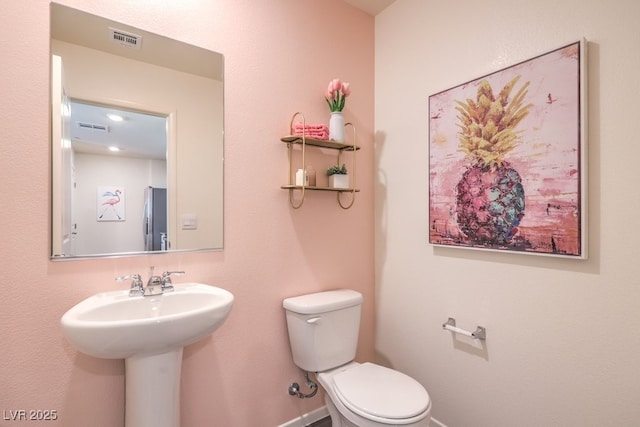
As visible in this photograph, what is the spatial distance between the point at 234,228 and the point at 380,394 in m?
0.99

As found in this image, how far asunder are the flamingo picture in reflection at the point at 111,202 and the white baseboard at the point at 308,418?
4.49ft

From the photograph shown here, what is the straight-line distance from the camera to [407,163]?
184 cm

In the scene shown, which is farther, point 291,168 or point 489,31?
point 291,168

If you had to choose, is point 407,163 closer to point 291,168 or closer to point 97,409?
point 291,168

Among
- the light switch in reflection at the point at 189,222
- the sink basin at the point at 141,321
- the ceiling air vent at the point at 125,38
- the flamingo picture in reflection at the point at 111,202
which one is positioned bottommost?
the sink basin at the point at 141,321

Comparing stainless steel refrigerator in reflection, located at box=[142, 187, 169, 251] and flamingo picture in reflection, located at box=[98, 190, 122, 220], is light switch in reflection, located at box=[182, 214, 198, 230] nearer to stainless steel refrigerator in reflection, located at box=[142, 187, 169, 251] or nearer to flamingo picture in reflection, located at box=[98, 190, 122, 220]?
stainless steel refrigerator in reflection, located at box=[142, 187, 169, 251]

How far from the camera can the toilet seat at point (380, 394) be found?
3.92 feet

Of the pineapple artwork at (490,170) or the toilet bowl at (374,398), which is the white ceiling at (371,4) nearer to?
the pineapple artwork at (490,170)

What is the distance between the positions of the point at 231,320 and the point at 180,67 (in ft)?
3.93

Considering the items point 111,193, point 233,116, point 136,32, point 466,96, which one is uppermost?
point 136,32

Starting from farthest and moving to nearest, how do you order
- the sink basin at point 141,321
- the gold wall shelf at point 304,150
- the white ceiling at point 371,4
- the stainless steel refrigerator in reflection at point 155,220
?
1. the white ceiling at point 371,4
2. the gold wall shelf at point 304,150
3. the stainless steel refrigerator in reflection at point 155,220
4. the sink basin at point 141,321

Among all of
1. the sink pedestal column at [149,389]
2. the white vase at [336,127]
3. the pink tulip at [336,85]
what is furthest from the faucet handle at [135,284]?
the pink tulip at [336,85]

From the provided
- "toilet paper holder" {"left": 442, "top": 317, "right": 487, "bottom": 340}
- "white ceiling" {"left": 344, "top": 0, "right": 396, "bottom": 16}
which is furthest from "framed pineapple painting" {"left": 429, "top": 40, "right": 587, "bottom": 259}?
"white ceiling" {"left": 344, "top": 0, "right": 396, "bottom": 16}

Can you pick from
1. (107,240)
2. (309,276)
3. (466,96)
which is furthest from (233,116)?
(466,96)
